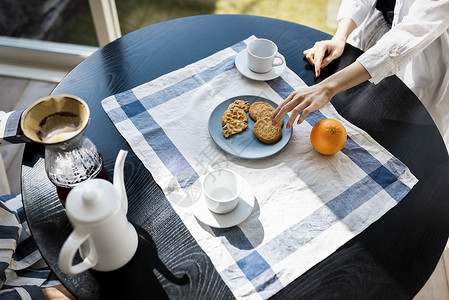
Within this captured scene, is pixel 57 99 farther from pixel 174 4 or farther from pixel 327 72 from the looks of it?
pixel 174 4

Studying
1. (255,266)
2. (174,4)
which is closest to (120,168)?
(255,266)

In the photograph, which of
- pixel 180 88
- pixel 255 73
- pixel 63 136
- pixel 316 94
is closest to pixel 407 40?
pixel 316 94

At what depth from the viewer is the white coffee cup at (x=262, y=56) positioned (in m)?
1.25

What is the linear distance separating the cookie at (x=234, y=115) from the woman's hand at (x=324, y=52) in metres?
0.31

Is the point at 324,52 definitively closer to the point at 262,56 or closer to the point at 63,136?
the point at 262,56

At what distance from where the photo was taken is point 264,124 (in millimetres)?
1113

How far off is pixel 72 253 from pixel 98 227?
6 cm

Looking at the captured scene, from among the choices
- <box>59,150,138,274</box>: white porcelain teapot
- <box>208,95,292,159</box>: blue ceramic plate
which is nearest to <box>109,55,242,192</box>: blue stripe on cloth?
<box>208,95,292,159</box>: blue ceramic plate

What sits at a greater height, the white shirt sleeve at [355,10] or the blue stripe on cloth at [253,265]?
the white shirt sleeve at [355,10]

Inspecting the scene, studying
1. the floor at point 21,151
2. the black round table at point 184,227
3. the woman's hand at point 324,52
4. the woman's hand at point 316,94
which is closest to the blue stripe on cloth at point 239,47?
the black round table at point 184,227

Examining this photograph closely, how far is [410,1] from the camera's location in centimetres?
140

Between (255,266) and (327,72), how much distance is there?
707 millimetres

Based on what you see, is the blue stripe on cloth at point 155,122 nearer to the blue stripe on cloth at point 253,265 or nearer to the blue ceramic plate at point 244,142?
the blue ceramic plate at point 244,142

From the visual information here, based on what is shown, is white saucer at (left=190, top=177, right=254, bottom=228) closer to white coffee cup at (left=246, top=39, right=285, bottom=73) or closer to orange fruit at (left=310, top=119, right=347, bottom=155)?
orange fruit at (left=310, top=119, right=347, bottom=155)
